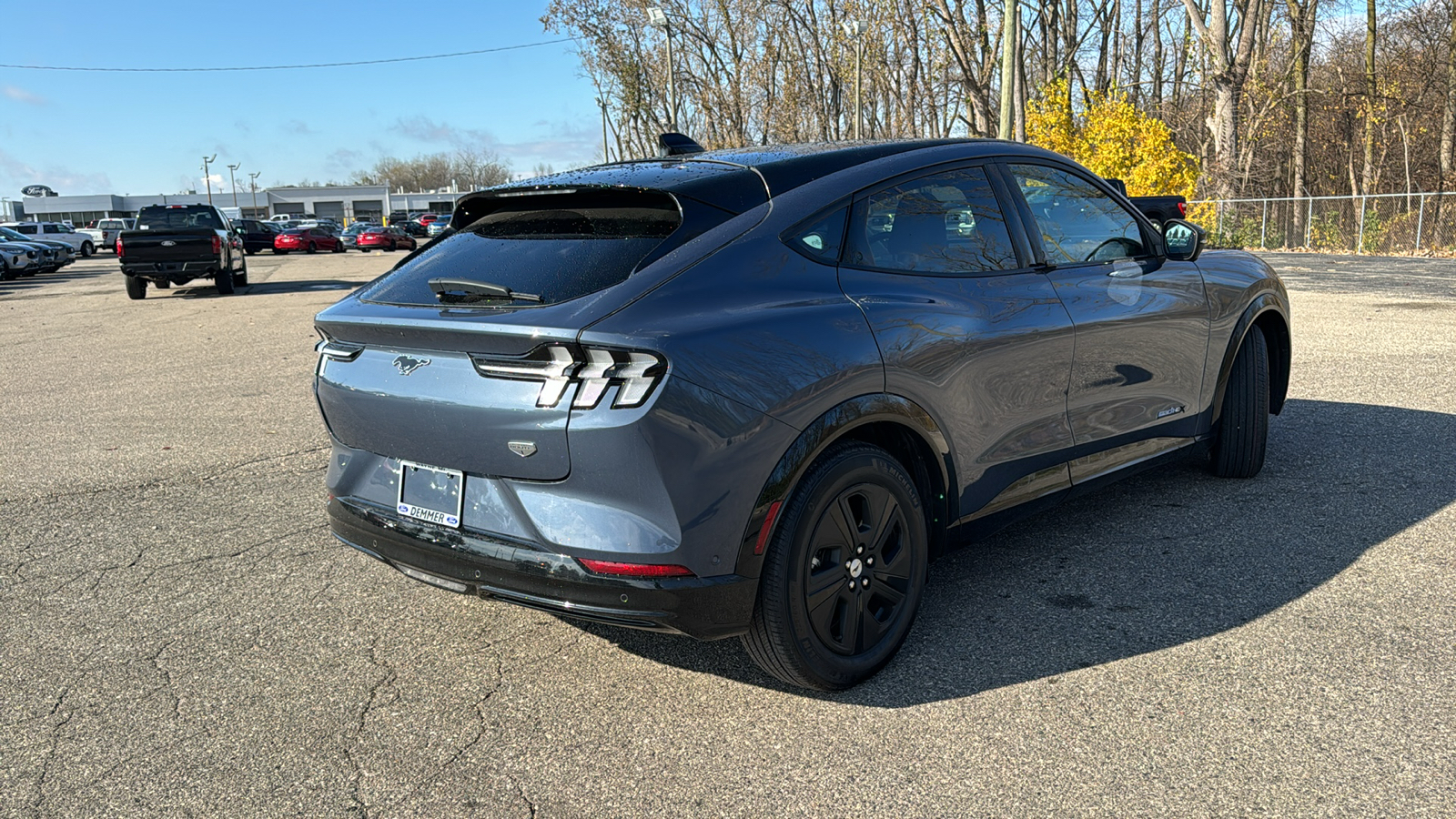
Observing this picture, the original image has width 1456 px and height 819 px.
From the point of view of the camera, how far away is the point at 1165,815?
2592 mm

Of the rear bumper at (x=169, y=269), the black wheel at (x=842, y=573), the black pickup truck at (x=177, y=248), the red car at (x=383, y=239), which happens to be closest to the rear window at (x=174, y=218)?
the black pickup truck at (x=177, y=248)

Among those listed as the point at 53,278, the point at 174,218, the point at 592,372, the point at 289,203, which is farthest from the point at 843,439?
the point at 289,203

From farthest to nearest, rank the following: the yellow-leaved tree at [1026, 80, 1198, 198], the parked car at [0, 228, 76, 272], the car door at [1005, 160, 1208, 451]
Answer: the parked car at [0, 228, 76, 272]
the yellow-leaved tree at [1026, 80, 1198, 198]
the car door at [1005, 160, 1208, 451]

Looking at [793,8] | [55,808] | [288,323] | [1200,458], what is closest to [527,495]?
[55,808]

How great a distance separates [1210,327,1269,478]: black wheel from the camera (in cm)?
523

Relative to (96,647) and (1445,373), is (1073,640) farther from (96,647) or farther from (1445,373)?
(1445,373)

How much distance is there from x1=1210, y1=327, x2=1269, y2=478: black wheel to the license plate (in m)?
3.84

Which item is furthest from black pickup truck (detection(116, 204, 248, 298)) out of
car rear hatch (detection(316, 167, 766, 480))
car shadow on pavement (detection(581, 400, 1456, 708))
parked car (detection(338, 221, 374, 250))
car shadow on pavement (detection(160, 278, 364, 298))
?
parked car (detection(338, 221, 374, 250))

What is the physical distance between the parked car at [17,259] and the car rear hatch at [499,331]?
34.7 m

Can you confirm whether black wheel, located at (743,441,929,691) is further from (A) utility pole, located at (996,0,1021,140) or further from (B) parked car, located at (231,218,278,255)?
(B) parked car, located at (231,218,278,255)

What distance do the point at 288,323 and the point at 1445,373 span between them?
1438cm

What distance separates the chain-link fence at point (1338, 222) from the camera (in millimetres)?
26219

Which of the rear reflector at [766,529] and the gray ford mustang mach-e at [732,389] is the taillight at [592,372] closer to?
the gray ford mustang mach-e at [732,389]

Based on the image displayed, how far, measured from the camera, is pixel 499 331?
113 inches
